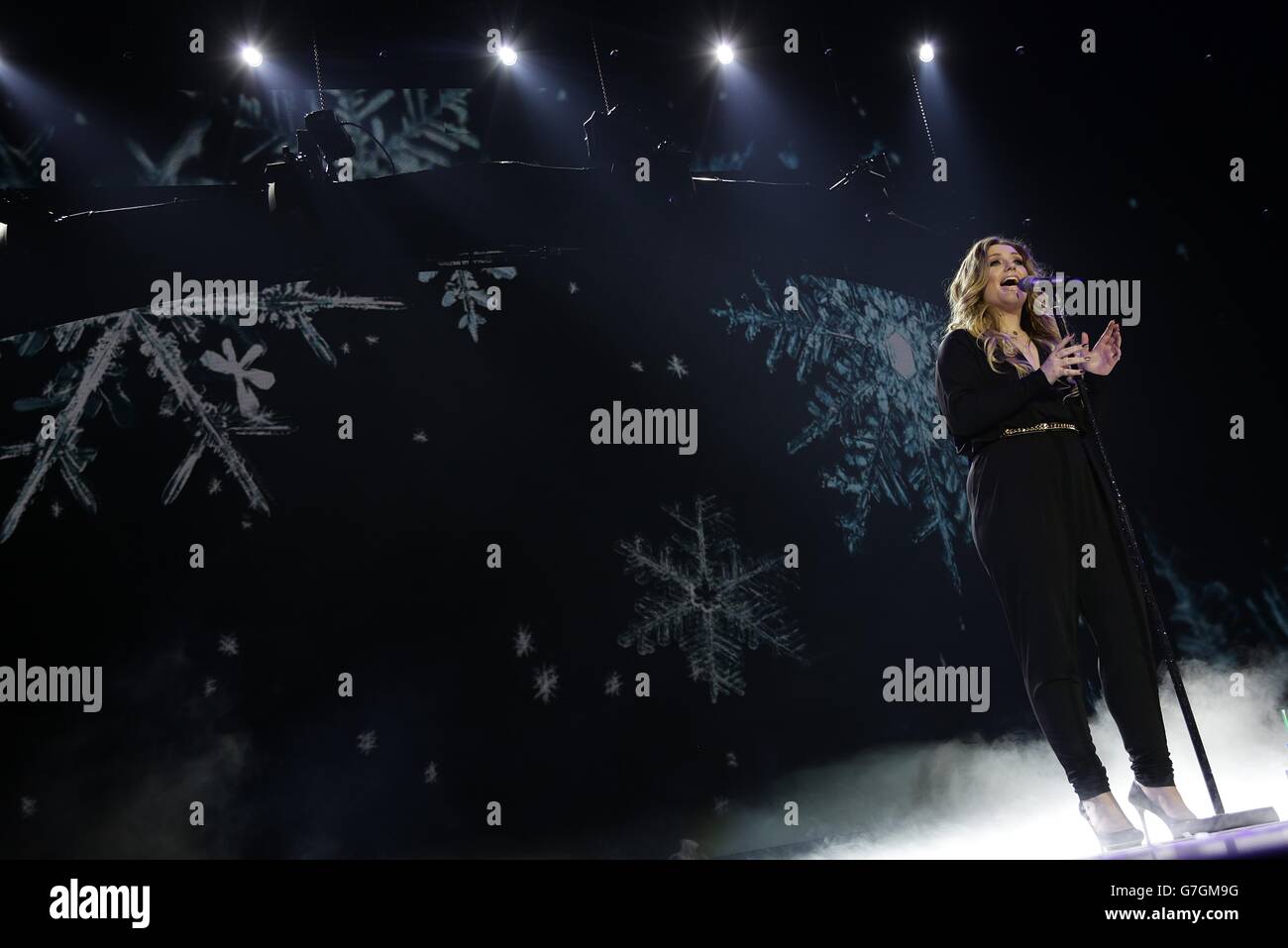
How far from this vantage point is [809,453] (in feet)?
11.5

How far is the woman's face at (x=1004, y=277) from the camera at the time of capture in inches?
97.1

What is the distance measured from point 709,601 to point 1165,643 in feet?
5.02

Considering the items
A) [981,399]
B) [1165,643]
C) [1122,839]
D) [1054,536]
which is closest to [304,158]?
[981,399]

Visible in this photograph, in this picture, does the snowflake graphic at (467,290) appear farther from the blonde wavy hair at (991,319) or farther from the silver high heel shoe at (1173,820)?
the silver high heel shoe at (1173,820)

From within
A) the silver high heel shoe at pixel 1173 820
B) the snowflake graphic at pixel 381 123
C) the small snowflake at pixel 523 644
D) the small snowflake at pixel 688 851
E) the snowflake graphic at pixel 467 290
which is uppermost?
the snowflake graphic at pixel 381 123

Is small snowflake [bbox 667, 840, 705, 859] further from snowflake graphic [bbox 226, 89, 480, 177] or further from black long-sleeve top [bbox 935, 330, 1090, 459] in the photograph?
snowflake graphic [bbox 226, 89, 480, 177]

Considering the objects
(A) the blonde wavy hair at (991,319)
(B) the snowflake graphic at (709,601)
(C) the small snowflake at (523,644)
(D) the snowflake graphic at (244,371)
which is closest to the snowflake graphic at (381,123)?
(D) the snowflake graphic at (244,371)

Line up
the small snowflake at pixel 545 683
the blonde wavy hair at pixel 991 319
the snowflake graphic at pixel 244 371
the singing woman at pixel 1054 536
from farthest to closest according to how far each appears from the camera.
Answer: the snowflake graphic at pixel 244 371
the small snowflake at pixel 545 683
the blonde wavy hair at pixel 991 319
the singing woman at pixel 1054 536

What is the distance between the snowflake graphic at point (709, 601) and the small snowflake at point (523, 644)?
29 centimetres

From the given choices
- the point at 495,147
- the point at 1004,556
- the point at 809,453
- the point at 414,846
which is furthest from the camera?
the point at 495,147

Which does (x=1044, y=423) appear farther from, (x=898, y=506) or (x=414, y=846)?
(x=414, y=846)
